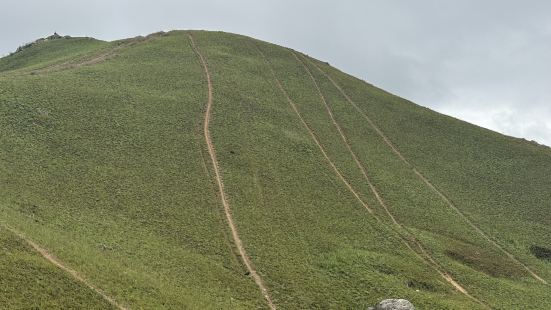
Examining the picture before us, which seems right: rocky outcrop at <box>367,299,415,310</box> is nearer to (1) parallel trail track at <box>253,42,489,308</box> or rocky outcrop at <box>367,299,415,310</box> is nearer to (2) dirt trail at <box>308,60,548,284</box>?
(1) parallel trail track at <box>253,42,489,308</box>

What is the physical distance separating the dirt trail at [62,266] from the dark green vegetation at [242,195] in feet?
1.56

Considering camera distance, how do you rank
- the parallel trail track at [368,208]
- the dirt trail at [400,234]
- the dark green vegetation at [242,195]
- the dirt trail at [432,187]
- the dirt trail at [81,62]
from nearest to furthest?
the dark green vegetation at [242,195] < the parallel trail track at [368,208] < the dirt trail at [400,234] < the dirt trail at [432,187] < the dirt trail at [81,62]

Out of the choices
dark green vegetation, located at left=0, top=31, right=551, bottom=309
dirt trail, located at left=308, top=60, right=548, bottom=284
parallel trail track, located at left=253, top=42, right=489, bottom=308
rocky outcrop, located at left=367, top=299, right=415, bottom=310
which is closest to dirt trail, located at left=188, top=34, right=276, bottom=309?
dark green vegetation, located at left=0, top=31, right=551, bottom=309

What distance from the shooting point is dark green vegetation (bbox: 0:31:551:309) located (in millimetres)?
30703

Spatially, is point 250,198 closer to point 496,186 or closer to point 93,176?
point 93,176

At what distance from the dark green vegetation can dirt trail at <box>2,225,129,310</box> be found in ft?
1.56

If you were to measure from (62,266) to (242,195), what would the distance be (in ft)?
63.4

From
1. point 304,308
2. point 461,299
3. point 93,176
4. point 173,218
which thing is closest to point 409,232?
point 461,299

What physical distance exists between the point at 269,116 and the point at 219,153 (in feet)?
42.1

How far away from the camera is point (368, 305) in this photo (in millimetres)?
32594

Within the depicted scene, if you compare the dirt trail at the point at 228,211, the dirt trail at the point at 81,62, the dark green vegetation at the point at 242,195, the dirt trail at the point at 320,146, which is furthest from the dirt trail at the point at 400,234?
the dirt trail at the point at 81,62

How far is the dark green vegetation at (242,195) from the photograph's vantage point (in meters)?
30.7

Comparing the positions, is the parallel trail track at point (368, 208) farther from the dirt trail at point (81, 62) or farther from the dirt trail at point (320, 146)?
the dirt trail at point (81, 62)

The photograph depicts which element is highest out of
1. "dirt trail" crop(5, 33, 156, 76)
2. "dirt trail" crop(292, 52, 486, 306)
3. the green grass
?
"dirt trail" crop(5, 33, 156, 76)
